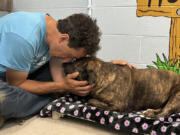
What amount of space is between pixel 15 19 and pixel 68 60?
66 cm

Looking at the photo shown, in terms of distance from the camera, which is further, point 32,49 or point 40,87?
point 40,87

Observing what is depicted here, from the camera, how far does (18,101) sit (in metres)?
2.07

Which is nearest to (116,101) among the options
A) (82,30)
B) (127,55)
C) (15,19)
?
(82,30)

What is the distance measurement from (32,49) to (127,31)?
1.88 m

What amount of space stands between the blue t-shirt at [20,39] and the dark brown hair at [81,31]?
0.87 feet

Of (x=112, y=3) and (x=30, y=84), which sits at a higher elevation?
(x=112, y=3)

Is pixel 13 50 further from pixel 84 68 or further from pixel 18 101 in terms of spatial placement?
pixel 84 68

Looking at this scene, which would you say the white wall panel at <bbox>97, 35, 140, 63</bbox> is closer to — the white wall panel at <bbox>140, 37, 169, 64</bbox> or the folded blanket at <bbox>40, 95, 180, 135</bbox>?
the white wall panel at <bbox>140, 37, 169, 64</bbox>

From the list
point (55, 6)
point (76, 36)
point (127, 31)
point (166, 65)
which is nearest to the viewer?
point (76, 36)

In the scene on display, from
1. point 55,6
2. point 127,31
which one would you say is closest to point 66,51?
point 127,31

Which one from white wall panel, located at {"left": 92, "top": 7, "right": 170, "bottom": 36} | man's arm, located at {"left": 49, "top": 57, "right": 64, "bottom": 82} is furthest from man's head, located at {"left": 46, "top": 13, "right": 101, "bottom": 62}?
white wall panel, located at {"left": 92, "top": 7, "right": 170, "bottom": 36}

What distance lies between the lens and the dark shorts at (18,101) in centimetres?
197

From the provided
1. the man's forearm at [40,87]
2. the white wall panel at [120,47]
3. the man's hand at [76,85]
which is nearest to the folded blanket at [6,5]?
the white wall panel at [120,47]

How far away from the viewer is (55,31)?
2.07 m
